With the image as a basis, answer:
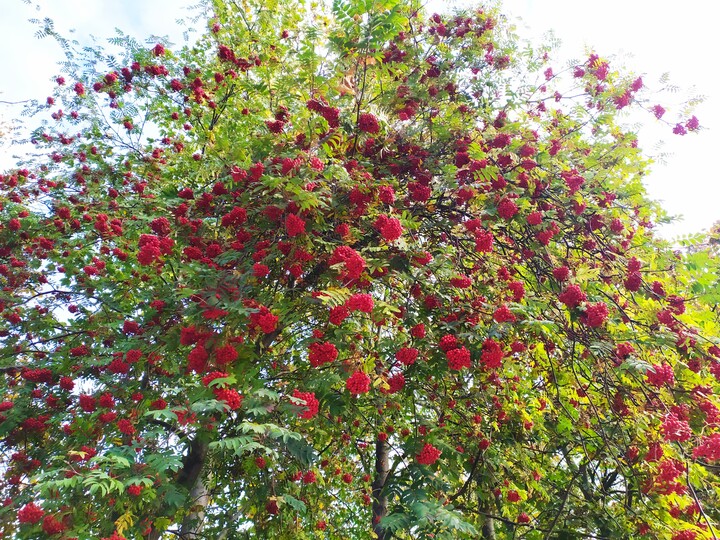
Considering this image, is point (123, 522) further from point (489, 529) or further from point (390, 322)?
point (489, 529)

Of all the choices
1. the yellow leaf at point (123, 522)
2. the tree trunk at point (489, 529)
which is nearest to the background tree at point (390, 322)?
the yellow leaf at point (123, 522)

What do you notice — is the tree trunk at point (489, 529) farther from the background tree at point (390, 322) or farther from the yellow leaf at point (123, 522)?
the yellow leaf at point (123, 522)

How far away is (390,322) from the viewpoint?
4773 millimetres

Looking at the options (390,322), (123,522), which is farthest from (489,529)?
(123,522)

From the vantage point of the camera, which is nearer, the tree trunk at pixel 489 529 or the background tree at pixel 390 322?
the background tree at pixel 390 322

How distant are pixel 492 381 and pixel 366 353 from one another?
5.24ft

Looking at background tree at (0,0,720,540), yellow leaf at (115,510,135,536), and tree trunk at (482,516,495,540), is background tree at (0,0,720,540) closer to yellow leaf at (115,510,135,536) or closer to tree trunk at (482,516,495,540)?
yellow leaf at (115,510,135,536)

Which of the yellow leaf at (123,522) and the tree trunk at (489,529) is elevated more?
the yellow leaf at (123,522)

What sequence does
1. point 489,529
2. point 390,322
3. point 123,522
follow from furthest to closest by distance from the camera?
point 489,529 → point 390,322 → point 123,522

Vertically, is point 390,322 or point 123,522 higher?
point 390,322

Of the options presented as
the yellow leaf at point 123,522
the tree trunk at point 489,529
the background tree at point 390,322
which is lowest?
the tree trunk at point 489,529

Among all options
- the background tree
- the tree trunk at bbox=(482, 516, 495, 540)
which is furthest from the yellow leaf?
the tree trunk at bbox=(482, 516, 495, 540)

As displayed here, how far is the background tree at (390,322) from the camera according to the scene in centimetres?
329

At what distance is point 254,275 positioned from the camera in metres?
3.56
